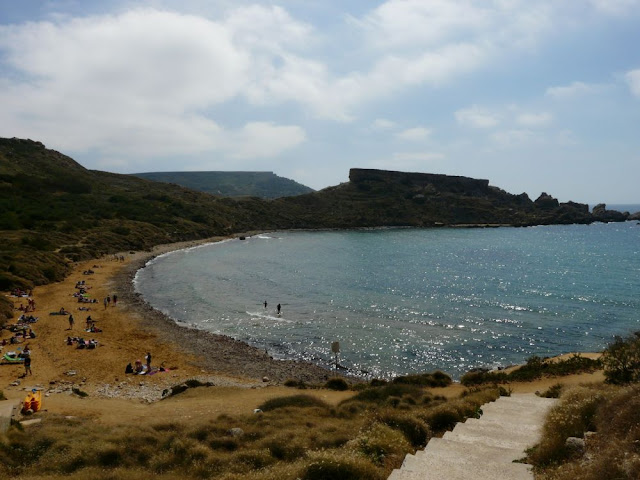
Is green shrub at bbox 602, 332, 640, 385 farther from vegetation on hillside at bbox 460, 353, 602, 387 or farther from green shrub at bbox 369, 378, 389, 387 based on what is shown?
green shrub at bbox 369, 378, 389, 387

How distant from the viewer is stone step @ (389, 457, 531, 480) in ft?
26.4

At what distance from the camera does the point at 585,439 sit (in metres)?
8.76

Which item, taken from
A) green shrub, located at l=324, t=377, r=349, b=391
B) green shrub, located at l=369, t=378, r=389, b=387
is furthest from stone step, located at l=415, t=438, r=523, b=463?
green shrub, located at l=369, t=378, r=389, b=387

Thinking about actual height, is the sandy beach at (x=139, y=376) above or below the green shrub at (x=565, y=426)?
below

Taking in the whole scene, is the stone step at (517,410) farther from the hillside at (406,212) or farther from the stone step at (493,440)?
the hillside at (406,212)

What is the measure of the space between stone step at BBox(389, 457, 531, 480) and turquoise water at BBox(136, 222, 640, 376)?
21.8m

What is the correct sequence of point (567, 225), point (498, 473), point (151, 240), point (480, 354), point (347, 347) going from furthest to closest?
point (567, 225) < point (151, 240) < point (347, 347) < point (480, 354) < point (498, 473)

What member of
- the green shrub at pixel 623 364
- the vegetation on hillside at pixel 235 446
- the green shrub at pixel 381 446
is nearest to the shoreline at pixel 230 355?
the green shrub at pixel 623 364

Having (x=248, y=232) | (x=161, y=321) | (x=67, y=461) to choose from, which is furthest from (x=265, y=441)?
(x=248, y=232)

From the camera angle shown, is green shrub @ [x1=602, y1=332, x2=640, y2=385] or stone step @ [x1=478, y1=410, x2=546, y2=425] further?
green shrub @ [x1=602, y1=332, x2=640, y2=385]

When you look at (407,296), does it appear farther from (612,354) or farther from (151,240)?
(151,240)

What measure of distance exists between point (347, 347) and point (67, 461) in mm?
24853

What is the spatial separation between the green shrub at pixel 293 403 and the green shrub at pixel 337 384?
5.85 metres

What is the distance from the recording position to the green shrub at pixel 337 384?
25.8 m
